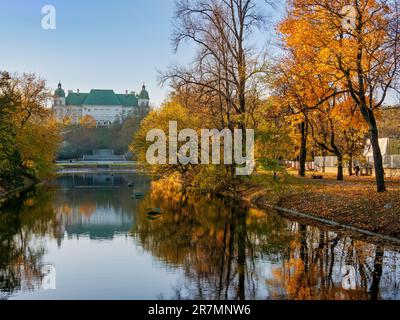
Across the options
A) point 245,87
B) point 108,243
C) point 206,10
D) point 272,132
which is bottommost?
point 108,243

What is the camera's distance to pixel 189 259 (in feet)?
47.7

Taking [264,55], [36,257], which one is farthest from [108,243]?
[264,55]

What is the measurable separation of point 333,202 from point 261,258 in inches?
377

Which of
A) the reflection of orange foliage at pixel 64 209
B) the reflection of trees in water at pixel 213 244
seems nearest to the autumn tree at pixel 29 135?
the reflection of orange foliage at pixel 64 209

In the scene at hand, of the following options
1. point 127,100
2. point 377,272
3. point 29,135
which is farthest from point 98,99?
point 377,272

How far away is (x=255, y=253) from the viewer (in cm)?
1552

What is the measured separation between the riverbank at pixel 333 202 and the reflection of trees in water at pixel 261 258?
1576mm

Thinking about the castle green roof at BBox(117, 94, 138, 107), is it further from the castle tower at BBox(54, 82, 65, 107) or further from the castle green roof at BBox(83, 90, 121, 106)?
the castle tower at BBox(54, 82, 65, 107)

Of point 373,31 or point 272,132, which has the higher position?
point 373,31

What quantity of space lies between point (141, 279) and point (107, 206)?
18.6 metres

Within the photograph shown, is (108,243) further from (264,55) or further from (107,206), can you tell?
(264,55)

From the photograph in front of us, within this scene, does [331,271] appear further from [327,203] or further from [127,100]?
[127,100]

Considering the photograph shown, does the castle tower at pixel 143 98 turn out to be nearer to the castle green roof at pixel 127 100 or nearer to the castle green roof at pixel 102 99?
the castle green roof at pixel 127 100
